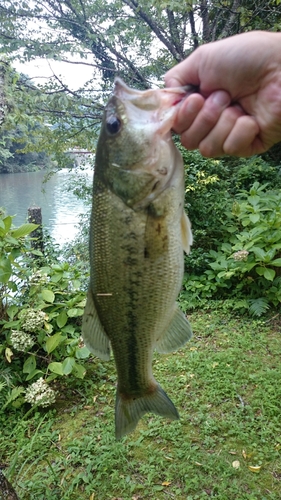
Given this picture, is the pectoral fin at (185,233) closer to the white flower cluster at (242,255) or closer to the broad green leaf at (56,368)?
the broad green leaf at (56,368)

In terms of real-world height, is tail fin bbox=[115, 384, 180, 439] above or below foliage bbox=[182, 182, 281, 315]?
above

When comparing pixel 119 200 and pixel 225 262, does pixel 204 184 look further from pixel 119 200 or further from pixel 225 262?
pixel 119 200

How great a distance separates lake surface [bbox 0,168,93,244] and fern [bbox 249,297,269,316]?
9.50 feet

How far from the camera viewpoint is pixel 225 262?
484 centimetres

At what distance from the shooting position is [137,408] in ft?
5.11

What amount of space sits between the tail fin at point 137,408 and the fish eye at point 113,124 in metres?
1.01

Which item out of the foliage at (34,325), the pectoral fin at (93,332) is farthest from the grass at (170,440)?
the pectoral fin at (93,332)

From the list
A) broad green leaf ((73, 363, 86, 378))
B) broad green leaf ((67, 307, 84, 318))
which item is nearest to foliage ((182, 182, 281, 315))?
broad green leaf ((67, 307, 84, 318))

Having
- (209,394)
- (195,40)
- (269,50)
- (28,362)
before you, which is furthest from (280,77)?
(195,40)

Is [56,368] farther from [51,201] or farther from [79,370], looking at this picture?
[51,201]

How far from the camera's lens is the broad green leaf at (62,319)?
11.6 ft

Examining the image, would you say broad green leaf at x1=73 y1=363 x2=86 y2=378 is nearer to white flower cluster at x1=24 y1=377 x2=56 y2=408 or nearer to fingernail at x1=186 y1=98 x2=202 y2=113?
white flower cluster at x1=24 y1=377 x2=56 y2=408

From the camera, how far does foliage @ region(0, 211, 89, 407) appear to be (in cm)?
318

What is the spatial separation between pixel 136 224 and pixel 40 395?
233 centimetres
